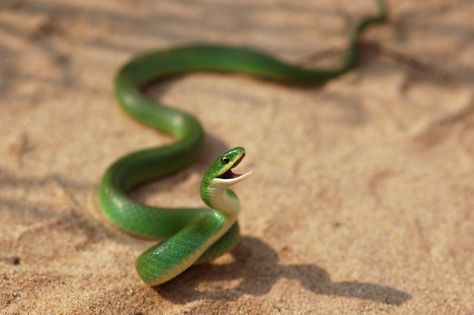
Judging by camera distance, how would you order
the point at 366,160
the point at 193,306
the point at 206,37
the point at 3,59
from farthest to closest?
the point at 206,37, the point at 3,59, the point at 366,160, the point at 193,306

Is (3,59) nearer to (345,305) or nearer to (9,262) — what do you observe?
(9,262)

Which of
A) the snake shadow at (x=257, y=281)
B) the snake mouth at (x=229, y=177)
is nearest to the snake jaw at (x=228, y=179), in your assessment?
the snake mouth at (x=229, y=177)

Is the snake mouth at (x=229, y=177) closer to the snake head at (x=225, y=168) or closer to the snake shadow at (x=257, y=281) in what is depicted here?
the snake head at (x=225, y=168)

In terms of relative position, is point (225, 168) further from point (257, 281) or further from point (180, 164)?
point (180, 164)

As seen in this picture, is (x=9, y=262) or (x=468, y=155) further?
(x=468, y=155)

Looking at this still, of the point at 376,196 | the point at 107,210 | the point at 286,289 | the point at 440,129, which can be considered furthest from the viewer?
the point at 440,129

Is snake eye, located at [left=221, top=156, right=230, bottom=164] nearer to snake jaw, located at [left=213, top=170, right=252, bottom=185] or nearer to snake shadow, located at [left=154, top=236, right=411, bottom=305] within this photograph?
snake jaw, located at [left=213, top=170, right=252, bottom=185]

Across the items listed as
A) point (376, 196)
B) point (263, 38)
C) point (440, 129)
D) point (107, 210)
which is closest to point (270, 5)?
point (263, 38)
